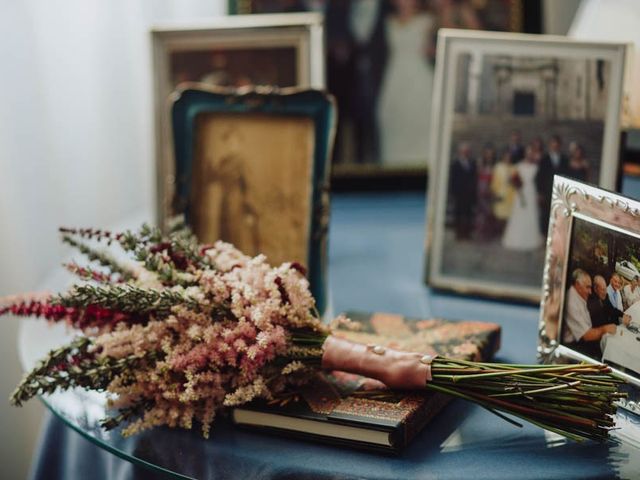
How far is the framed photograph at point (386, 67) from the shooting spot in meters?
1.70

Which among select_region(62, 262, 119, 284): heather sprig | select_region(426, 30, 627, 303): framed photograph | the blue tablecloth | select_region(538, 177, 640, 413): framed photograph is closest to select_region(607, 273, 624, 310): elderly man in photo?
select_region(538, 177, 640, 413): framed photograph

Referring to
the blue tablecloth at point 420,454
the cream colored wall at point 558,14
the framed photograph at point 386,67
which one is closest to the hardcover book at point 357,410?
the blue tablecloth at point 420,454

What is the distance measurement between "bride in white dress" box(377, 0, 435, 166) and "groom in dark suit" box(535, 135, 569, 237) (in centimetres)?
50

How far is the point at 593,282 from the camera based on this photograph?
983mm

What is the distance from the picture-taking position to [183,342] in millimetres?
973

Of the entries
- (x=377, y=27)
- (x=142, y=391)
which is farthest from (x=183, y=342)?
(x=377, y=27)

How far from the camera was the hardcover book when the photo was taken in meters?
0.92

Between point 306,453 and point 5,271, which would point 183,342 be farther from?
point 5,271

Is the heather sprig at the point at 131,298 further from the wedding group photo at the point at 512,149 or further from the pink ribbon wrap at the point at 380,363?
the wedding group photo at the point at 512,149

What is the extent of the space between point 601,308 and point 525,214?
0.33 m

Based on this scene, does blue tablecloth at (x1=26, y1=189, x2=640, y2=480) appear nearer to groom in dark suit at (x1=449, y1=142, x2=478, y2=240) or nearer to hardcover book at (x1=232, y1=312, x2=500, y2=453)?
hardcover book at (x1=232, y1=312, x2=500, y2=453)

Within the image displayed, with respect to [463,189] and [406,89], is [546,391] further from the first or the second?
[406,89]

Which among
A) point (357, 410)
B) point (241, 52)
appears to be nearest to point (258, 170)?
point (241, 52)

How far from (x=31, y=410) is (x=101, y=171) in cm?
49
